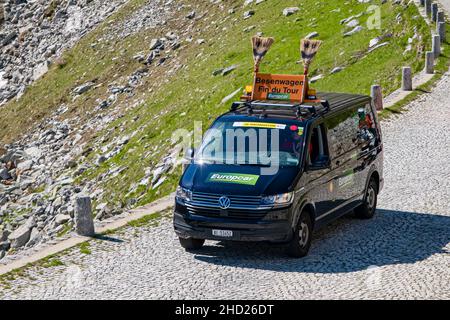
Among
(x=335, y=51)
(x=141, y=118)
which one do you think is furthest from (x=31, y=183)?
(x=335, y=51)

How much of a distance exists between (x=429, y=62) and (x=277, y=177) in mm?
15979

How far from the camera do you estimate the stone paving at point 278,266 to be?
40.6 feet

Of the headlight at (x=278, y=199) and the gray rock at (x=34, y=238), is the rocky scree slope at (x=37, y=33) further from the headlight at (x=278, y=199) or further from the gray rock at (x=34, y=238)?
the headlight at (x=278, y=199)

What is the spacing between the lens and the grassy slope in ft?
93.9

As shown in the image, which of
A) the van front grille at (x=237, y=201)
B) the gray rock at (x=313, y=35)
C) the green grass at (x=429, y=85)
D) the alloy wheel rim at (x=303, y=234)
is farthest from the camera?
the gray rock at (x=313, y=35)

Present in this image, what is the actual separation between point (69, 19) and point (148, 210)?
33.6m

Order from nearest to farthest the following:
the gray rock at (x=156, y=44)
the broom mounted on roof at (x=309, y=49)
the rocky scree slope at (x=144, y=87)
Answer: the broom mounted on roof at (x=309, y=49) → the rocky scree slope at (x=144, y=87) → the gray rock at (x=156, y=44)

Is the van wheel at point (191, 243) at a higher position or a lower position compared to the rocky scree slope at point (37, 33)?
higher

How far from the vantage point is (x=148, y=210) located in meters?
17.5

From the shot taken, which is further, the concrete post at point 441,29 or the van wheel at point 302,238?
the concrete post at point 441,29

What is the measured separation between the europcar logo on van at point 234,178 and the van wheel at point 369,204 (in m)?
3.15

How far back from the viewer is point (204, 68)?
1388 inches

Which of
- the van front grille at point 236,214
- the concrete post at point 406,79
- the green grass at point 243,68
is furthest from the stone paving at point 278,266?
the green grass at point 243,68
